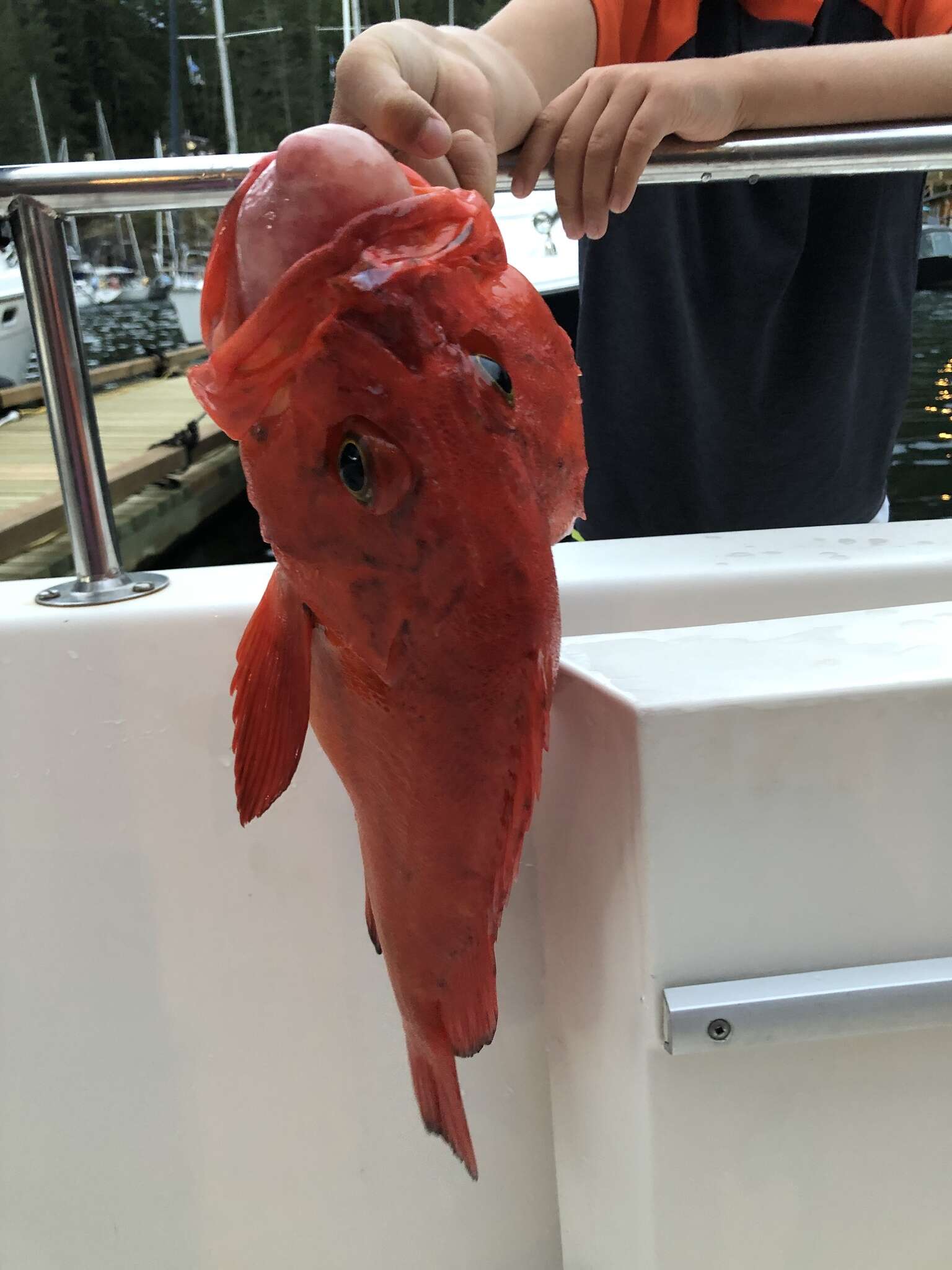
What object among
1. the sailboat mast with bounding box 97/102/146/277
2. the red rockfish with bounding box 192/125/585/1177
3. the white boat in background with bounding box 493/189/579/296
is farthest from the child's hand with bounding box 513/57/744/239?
the sailboat mast with bounding box 97/102/146/277

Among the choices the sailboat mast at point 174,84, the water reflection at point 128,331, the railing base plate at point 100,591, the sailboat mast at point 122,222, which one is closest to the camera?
the railing base plate at point 100,591

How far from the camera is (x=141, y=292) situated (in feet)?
59.5

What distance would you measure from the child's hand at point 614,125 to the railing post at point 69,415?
50cm

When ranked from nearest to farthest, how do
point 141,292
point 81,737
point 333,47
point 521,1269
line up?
1. point 81,737
2. point 521,1269
3. point 333,47
4. point 141,292

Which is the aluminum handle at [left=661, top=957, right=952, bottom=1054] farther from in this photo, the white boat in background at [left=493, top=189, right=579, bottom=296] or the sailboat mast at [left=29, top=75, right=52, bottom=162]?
the sailboat mast at [left=29, top=75, right=52, bottom=162]

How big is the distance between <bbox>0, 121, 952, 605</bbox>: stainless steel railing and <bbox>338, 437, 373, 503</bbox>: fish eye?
56cm

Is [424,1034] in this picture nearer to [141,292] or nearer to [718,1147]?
[718,1147]

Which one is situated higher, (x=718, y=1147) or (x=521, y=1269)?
(x=718, y=1147)

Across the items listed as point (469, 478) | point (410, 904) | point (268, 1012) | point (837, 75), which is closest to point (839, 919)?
point (410, 904)

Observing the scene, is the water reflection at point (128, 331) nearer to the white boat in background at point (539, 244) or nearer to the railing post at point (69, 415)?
the white boat in background at point (539, 244)

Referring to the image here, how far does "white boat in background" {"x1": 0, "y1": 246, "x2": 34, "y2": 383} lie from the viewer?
26.4ft

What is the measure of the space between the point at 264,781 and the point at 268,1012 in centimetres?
54

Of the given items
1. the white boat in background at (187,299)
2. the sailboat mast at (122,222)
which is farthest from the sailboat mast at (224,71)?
the white boat in background at (187,299)

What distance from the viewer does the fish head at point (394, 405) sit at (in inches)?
14.9
